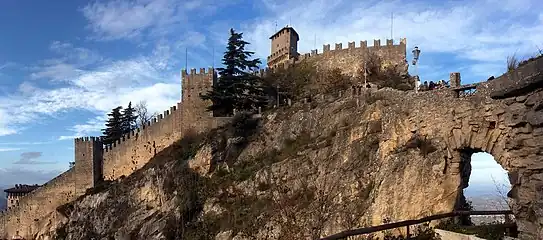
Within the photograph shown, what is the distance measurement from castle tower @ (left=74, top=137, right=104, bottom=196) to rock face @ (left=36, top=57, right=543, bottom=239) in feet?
6.27

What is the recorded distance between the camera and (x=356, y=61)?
38.8 m

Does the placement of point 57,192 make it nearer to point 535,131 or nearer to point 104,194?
point 104,194

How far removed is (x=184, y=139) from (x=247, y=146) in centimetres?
792

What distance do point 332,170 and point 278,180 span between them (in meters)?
3.75

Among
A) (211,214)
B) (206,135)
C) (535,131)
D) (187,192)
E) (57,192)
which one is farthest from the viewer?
(57,192)

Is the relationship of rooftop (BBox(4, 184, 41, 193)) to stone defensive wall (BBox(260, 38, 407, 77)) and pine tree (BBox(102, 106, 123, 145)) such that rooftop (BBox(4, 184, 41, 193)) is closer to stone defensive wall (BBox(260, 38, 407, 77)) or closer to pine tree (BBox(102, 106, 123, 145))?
pine tree (BBox(102, 106, 123, 145))

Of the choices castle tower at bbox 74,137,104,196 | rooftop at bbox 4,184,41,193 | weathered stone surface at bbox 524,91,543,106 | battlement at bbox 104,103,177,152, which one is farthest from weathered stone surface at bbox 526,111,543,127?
rooftop at bbox 4,184,41,193

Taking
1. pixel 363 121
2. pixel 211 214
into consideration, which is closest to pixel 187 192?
pixel 211 214

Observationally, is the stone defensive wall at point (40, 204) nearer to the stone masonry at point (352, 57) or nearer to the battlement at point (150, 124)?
the battlement at point (150, 124)

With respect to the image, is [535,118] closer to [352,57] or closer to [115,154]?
[352,57]

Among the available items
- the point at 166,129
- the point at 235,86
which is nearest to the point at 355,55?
the point at 235,86

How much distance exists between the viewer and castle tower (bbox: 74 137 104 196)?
3988 cm

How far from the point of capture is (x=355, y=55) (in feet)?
128

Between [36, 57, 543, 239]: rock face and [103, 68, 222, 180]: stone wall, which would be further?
[103, 68, 222, 180]: stone wall
